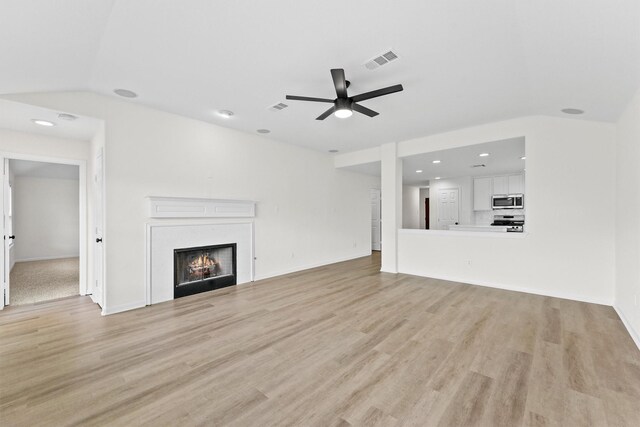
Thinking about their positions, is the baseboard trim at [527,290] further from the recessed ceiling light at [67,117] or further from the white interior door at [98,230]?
the recessed ceiling light at [67,117]

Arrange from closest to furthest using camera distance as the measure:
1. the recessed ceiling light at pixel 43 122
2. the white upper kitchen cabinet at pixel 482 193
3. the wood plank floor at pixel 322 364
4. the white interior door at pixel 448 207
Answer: the wood plank floor at pixel 322 364
the recessed ceiling light at pixel 43 122
the white upper kitchen cabinet at pixel 482 193
the white interior door at pixel 448 207

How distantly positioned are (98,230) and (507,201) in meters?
9.13

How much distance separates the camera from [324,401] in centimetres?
187

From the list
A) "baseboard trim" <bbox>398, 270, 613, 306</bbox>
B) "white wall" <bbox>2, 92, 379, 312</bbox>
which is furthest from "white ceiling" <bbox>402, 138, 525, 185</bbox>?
"baseboard trim" <bbox>398, 270, 613, 306</bbox>

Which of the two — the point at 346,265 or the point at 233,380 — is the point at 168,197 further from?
the point at 346,265

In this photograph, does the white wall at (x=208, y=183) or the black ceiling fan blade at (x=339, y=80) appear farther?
the white wall at (x=208, y=183)

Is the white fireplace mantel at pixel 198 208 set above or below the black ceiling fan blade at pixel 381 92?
below

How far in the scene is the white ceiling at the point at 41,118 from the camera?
3.13 meters

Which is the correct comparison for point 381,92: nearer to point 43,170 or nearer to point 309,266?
point 309,266

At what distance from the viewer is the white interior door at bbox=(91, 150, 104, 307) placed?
3744 mm

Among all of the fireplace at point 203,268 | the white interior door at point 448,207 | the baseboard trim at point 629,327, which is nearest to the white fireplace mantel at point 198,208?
the fireplace at point 203,268

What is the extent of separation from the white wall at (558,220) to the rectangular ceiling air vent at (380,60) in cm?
287

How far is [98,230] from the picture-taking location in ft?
13.0

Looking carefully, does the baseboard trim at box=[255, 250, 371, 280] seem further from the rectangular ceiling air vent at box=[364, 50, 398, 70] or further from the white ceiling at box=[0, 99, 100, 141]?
the rectangular ceiling air vent at box=[364, 50, 398, 70]
